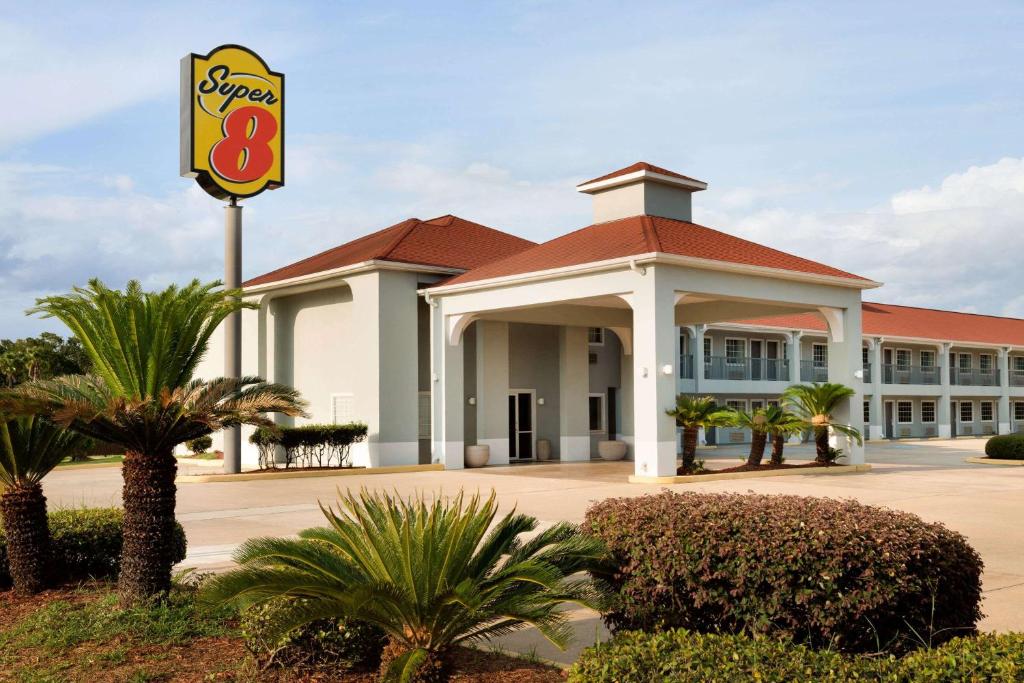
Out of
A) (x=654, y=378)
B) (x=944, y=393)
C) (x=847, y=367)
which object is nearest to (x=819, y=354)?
(x=944, y=393)

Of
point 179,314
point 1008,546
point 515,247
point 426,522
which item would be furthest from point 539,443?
point 426,522

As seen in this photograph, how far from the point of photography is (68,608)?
8.80m

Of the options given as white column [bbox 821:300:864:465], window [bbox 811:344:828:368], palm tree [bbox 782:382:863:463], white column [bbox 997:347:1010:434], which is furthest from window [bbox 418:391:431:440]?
white column [bbox 997:347:1010:434]

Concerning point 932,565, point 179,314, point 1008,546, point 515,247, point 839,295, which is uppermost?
point 515,247

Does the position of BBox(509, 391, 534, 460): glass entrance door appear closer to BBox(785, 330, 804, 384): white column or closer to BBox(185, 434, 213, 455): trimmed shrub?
BBox(185, 434, 213, 455): trimmed shrub

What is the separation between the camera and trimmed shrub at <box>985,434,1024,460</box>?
31.7 m

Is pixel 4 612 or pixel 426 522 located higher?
pixel 426 522

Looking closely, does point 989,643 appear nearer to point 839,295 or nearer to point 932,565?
point 932,565

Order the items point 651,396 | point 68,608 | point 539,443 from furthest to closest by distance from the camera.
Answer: point 539,443 < point 651,396 < point 68,608

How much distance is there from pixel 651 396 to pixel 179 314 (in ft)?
48.2

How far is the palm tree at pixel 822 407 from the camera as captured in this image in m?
26.2

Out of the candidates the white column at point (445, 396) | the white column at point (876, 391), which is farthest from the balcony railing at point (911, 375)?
the white column at point (445, 396)

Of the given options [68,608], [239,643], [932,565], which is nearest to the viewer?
[932,565]

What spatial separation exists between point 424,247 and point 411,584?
24.5 m
